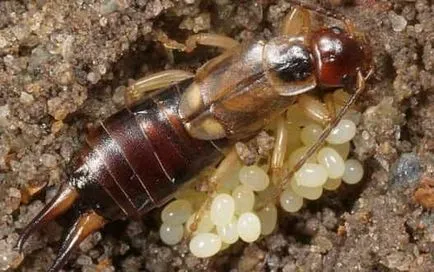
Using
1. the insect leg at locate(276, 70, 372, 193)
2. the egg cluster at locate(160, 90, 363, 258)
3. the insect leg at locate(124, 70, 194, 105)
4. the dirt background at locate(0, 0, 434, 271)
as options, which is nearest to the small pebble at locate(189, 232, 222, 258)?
the egg cluster at locate(160, 90, 363, 258)

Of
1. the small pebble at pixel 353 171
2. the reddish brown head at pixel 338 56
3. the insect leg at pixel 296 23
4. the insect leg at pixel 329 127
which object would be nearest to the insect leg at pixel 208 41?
the insect leg at pixel 296 23

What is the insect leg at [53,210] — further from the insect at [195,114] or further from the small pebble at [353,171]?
the small pebble at [353,171]

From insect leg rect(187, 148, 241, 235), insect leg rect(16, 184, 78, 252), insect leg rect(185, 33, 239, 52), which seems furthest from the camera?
insect leg rect(185, 33, 239, 52)

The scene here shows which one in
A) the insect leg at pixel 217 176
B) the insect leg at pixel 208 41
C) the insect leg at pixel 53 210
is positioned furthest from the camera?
the insect leg at pixel 208 41

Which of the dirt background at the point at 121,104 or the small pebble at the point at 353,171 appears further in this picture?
the small pebble at the point at 353,171

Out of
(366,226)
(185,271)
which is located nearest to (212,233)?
(185,271)

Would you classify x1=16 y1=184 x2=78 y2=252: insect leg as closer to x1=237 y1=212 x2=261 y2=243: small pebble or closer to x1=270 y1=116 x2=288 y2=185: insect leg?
x1=237 y1=212 x2=261 y2=243: small pebble
